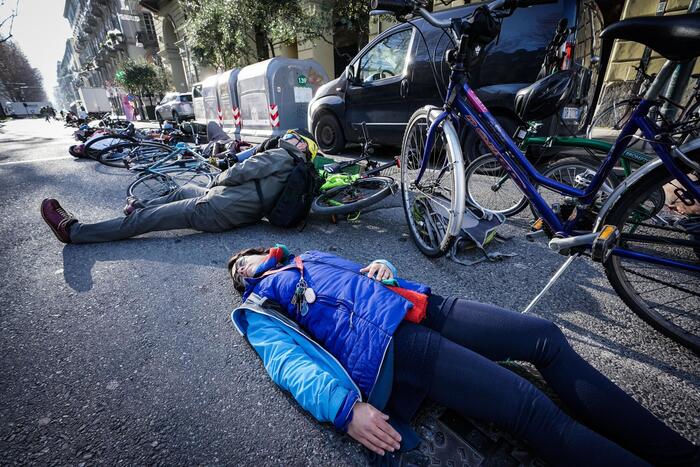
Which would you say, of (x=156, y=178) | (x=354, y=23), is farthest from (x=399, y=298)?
(x=354, y=23)

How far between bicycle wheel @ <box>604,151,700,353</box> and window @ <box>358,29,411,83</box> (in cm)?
446

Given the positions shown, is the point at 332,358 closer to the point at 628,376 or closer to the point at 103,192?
the point at 628,376

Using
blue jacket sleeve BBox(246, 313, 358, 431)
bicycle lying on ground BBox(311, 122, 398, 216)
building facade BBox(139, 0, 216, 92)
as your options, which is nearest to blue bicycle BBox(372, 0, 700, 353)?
bicycle lying on ground BBox(311, 122, 398, 216)

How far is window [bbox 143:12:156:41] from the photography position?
3594cm

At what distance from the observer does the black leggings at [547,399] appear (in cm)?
100

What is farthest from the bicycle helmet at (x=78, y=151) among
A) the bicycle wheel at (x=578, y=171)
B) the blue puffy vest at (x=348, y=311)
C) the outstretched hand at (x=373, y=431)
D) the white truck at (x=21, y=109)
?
the white truck at (x=21, y=109)

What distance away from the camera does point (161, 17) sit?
28719 millimetres

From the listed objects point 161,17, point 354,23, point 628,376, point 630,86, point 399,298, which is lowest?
point 628,376

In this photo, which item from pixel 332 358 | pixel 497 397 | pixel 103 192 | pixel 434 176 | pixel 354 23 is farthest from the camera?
pixel 354 23

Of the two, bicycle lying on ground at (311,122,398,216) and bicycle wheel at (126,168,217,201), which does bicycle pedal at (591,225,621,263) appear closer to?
bicycle lying on ground at (311,122,398,216)

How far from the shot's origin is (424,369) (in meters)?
1.19

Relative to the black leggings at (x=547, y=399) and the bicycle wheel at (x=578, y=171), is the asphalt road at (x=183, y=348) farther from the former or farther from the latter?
the bicycle wheel at (x=578, y=171)

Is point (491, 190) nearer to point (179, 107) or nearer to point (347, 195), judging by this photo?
point (347, 195)

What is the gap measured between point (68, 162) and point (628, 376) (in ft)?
31.9
